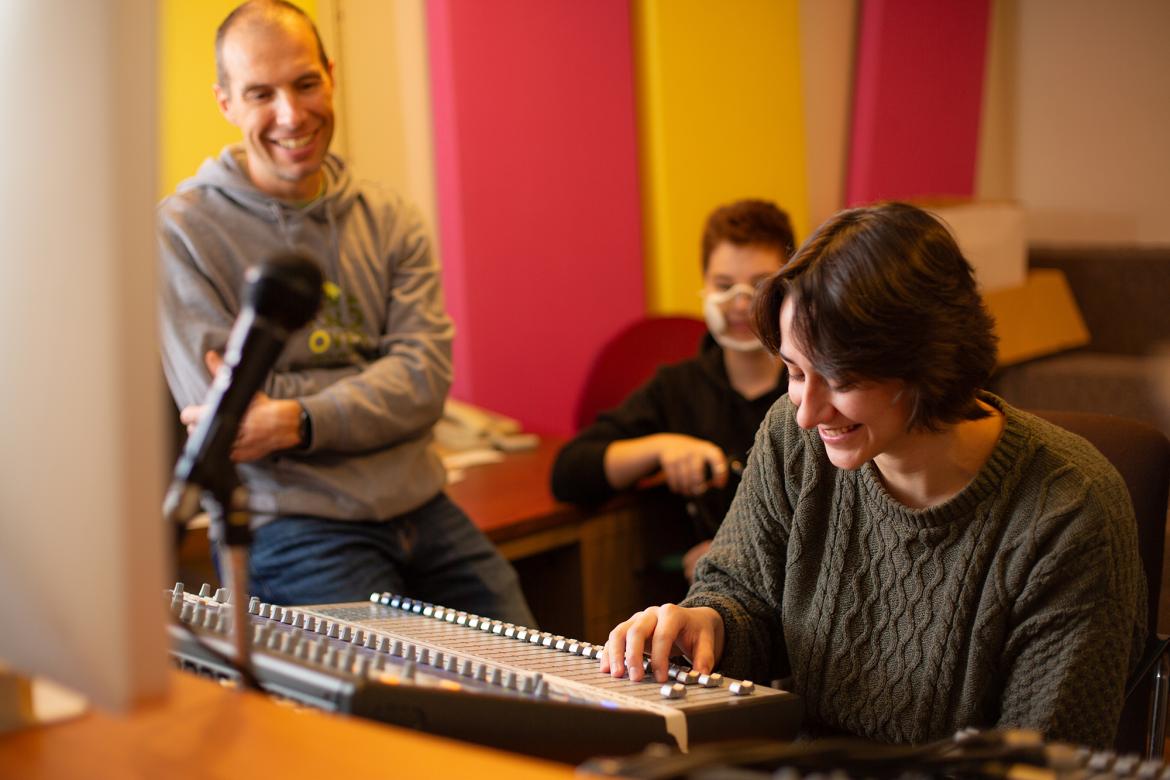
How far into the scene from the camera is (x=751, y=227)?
254 cm

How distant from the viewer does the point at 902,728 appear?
1.47 meters

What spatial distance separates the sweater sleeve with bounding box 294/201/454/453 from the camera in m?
2.18

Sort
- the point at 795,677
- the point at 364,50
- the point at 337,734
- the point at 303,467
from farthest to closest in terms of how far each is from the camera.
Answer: the point at 364,50, the point at 303,467, the point at 795,677, the point at 337,734

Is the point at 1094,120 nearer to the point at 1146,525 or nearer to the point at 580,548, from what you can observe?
the point at 580,548

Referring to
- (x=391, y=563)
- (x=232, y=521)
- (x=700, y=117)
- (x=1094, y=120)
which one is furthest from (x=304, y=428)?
(x=1094, y=120)

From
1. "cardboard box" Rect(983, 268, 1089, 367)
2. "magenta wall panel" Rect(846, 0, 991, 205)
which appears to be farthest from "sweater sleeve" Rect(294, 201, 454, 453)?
"magenta wall panel" Rect(846, 0, 991, 205)

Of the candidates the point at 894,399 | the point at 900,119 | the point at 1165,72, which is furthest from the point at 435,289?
the point at 1165,72

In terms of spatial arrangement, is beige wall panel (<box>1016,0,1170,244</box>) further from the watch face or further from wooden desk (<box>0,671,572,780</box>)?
wooden desk (<box>0,671,572,780</box>)

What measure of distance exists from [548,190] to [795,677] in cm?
214

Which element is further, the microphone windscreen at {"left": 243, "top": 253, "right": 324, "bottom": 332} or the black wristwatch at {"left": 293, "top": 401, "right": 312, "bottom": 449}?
the black wristwatch at {"left": 293, "top": 401, "right": 312, "bottom": 449}

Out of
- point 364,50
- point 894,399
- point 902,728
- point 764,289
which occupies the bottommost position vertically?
point 902,728

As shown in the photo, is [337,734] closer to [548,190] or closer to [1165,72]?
[548,190]

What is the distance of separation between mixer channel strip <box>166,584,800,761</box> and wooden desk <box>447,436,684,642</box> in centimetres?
112

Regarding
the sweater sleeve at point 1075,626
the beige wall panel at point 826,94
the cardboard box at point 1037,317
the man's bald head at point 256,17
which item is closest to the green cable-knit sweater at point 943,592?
the sweater sleeve at point 1075,626
